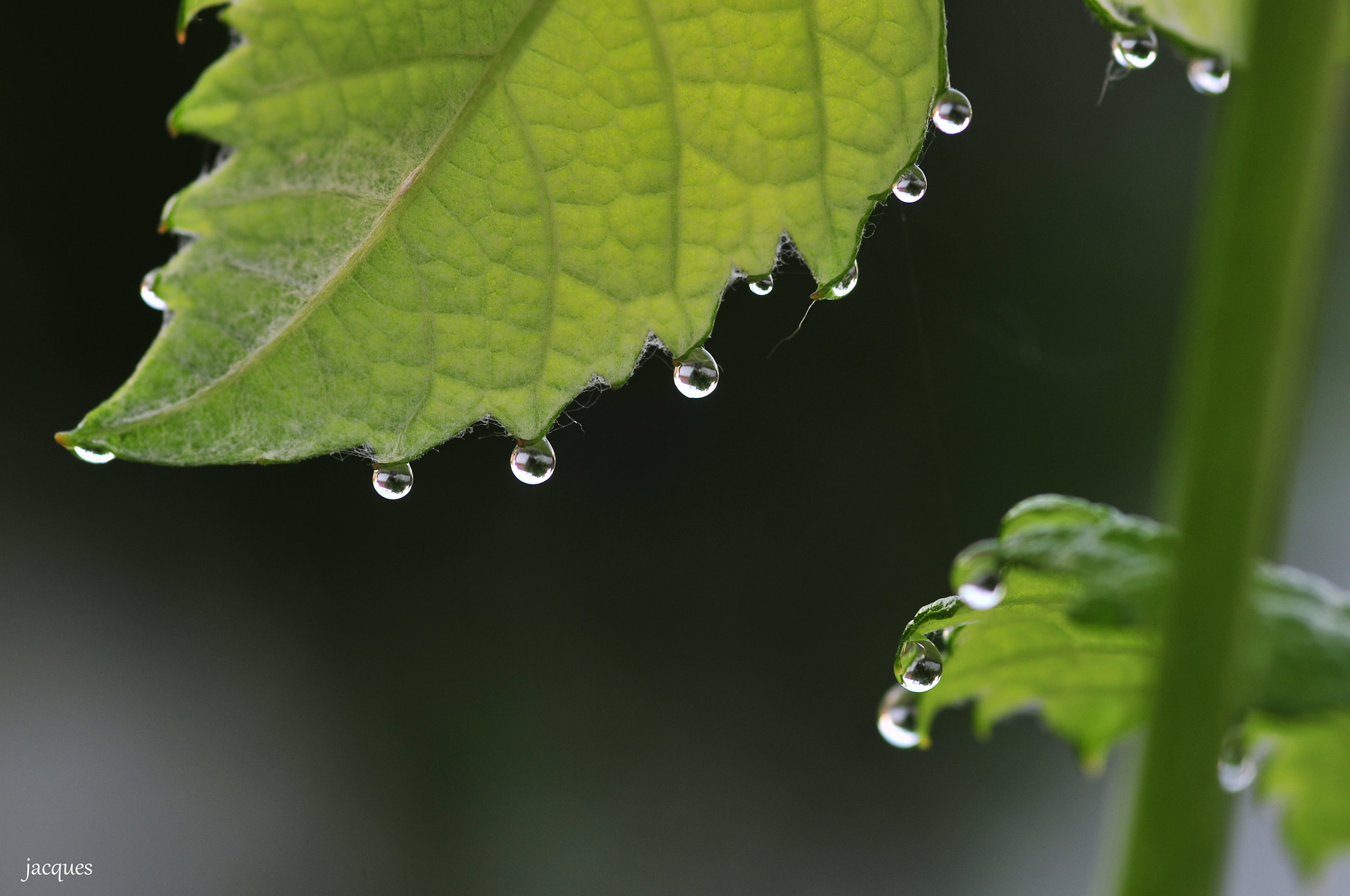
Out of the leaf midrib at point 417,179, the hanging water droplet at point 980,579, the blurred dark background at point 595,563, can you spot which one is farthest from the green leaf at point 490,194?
the blurred dark background at point 595,563

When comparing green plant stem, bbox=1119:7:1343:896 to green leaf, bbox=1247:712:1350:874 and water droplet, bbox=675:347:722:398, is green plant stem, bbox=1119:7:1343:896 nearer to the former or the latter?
green leaf, bbox=1247:712:1350:874

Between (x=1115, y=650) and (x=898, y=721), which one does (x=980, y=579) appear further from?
(x=898, y=721)

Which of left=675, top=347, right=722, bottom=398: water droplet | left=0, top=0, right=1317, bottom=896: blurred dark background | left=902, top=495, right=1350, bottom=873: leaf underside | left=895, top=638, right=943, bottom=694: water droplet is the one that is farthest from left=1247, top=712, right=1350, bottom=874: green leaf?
left=0, top=0, right=1317, bottom=896: blurred dark background

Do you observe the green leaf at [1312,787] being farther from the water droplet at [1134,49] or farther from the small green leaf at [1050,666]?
the water droplet at [1134,49]

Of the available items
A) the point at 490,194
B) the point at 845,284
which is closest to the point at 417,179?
the point at 490,194

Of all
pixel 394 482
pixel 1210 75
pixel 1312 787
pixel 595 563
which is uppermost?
pixel 595 563

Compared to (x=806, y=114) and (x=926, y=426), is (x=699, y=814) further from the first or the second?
(x=806, y=114)

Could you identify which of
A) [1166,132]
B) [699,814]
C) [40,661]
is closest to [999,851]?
[699,814]
